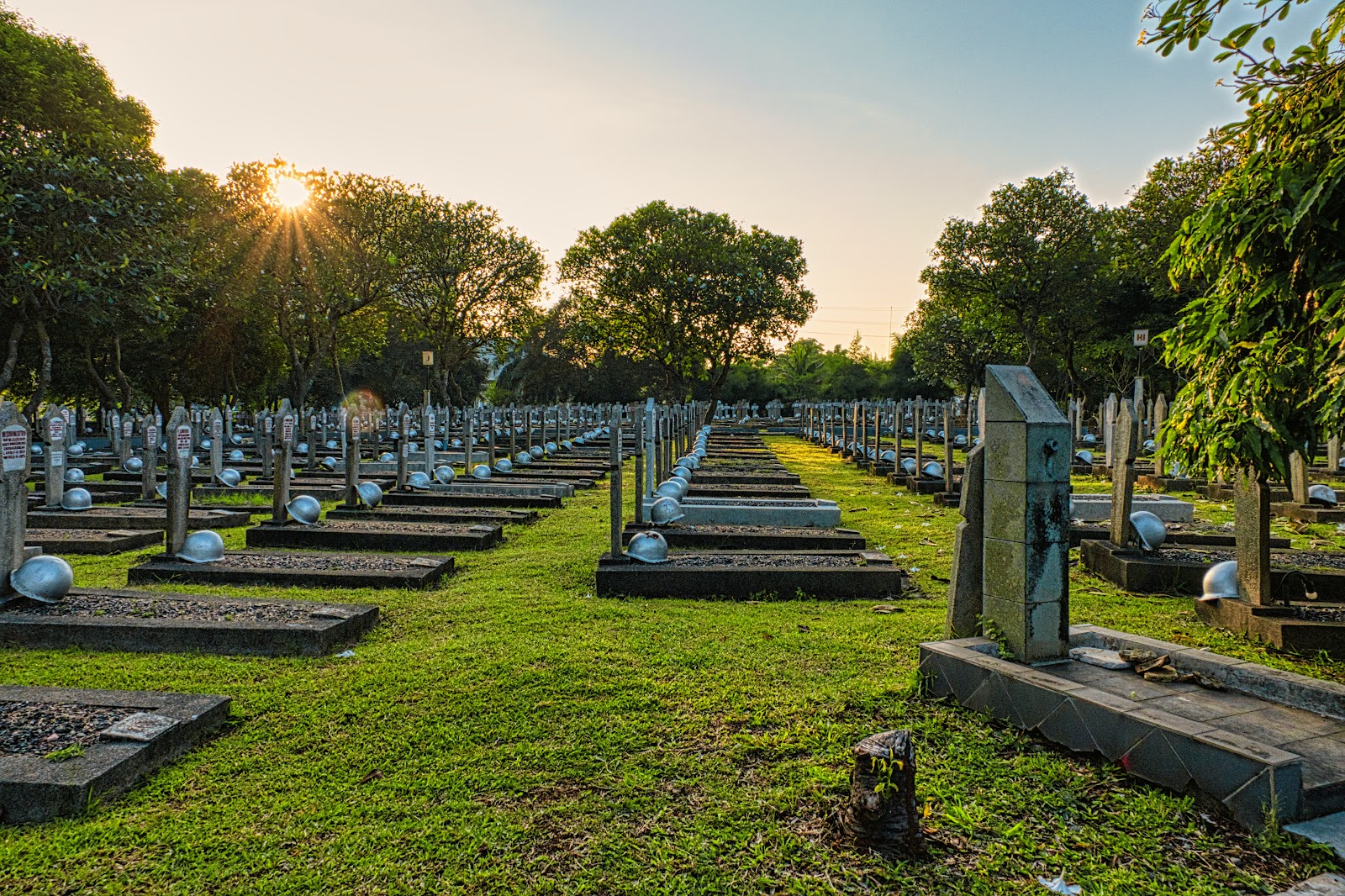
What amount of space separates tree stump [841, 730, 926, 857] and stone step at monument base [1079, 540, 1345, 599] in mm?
4911

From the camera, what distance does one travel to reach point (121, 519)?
1031cm

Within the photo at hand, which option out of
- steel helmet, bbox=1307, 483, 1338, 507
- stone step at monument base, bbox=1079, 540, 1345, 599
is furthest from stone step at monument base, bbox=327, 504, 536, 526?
steel helmet, bbox=1307, 483, 1338, 507

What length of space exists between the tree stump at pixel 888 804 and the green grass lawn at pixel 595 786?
8 centimetres

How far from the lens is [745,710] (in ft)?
13.9

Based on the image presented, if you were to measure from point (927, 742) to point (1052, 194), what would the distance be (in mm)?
29793

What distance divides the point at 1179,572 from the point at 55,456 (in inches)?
561

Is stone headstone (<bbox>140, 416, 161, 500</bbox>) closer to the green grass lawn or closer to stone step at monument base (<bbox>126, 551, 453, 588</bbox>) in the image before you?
stone step at monument base (<bbox>126, 551, 453, 588</bbox>)

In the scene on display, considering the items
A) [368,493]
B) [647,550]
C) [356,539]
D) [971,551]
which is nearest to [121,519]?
[368,493]

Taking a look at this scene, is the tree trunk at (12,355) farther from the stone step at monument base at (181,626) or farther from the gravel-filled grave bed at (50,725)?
the gravel-filled grave bed at (50,725)

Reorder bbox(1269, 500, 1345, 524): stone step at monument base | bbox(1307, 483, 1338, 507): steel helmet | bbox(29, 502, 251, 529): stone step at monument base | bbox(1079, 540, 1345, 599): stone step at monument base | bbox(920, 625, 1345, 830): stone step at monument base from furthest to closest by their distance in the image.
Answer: bbox(1307, 483, 1338, 507): steel helmet < bbox(1269, 500, 1345, 524): stone step at monument base < bbox(29, 502, 251, 529): stone step at monument base < bbox(1079, 540, 1345, 599): stone step at monument base < bbox(920, 625, 1345, 830): stone step at monument base

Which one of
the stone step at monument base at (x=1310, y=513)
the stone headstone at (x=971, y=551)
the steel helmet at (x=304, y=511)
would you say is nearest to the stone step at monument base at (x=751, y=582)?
the stone headstone at (x=971, y=551)

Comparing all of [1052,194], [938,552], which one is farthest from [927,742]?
[1052,194]

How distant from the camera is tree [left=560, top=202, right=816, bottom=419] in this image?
35688mm

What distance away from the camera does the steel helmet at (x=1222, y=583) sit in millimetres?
5934
